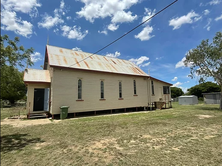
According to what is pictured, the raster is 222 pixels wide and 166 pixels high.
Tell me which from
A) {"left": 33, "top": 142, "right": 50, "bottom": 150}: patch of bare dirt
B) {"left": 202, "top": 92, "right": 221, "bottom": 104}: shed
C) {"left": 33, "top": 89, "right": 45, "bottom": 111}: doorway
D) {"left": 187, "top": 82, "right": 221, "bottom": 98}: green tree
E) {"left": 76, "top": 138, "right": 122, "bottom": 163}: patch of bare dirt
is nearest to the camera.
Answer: {"left": 76, "top": 138, "right": 122, "bottom": 163}: patch of bare dirt

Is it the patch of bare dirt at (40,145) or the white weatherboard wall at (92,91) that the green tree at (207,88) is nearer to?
the white weatherboard wall at (92,91)

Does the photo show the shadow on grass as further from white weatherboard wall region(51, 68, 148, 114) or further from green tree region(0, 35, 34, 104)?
white weatherboard wall region(51, 68, 148, 114)

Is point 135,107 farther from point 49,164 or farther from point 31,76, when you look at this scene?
point 49,164

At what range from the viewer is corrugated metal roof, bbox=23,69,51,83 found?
1136 centimetres

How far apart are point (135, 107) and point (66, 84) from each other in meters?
9.00

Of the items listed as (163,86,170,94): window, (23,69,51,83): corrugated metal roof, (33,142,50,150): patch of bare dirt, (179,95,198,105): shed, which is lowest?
(33,142,50,150): patch of bare dirt

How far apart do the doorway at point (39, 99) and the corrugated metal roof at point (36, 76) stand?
5.51 ft

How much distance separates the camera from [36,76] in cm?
1212

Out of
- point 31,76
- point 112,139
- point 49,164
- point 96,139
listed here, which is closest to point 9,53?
point 49,164

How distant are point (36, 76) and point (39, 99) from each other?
2464mm

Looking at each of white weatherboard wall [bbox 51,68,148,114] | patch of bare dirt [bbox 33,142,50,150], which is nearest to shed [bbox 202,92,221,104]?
white weatherboard wall [bbox 51,68,148,114]

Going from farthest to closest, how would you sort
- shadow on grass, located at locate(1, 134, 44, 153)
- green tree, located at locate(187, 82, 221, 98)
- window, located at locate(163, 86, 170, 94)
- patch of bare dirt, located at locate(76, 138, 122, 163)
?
green tree, located at locate(187, 82, 221, 98), window, located at locate(163, 86, 170, 94), shadow on grass, located at locate(1, 134, 44, 153), patch of bare dirt, located at locate(76, 138, 122, 163)

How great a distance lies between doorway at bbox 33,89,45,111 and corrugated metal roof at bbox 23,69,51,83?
66.1 inches

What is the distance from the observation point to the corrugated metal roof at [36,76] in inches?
447
